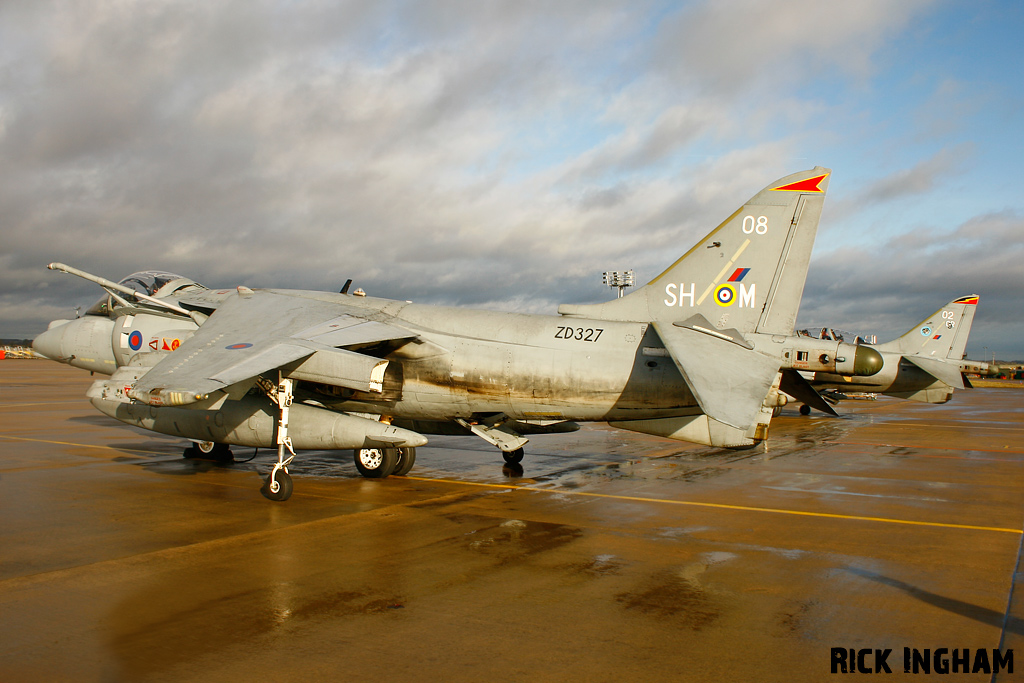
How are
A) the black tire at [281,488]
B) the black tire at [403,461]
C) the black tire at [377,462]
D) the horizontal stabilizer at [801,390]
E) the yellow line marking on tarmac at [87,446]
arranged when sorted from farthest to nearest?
the horizontal stabilizer at [801,390] → the yellow line marking on tarmac at [87,446] → the black tire at [403,461] → the black tire at [377,462] → the black tire at [281,488]

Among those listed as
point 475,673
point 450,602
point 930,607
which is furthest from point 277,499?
point 930,607

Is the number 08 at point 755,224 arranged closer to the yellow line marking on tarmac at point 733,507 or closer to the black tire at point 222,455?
the yellow line marking on tarmac at point 733,507

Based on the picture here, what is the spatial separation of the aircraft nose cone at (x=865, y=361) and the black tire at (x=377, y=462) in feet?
48.6

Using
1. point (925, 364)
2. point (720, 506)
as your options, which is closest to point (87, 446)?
point (720, 506)

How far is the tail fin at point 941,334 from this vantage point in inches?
1141

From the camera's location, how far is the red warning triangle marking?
10764 mm

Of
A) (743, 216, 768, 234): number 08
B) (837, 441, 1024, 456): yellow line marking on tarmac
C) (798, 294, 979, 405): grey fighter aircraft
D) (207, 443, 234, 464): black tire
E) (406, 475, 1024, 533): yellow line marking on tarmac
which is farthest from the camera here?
(798, 294, 979, 405): grey fighter aircraft

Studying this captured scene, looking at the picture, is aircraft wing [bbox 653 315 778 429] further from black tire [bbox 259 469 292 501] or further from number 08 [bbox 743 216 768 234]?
black tire [bbox 259 469 292 501]

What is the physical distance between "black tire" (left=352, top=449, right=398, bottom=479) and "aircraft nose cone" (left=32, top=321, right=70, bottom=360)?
7.62 metres

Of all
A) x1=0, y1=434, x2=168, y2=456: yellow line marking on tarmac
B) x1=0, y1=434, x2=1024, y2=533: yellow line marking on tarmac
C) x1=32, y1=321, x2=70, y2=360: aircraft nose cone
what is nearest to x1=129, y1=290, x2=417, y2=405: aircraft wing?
x1=0, y1=434, x2=1024, y2=533: yellow line marking on tarmac

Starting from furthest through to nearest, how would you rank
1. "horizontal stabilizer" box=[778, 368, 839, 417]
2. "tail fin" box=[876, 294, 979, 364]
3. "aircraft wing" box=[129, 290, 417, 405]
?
"tail fin" box=[876, 294, 979, 364] → "horizontal stabilizer" box=[778, 368, 839, 417] → "aircraft wing" box=[129, 290, 417, 405]

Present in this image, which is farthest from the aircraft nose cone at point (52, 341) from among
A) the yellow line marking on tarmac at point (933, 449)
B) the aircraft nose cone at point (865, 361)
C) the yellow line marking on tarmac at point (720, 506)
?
the aircraft nose cone at point (865, 361)

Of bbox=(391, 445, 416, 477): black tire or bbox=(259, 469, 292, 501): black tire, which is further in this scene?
bbox=(391, 445, 416, 477): black tire

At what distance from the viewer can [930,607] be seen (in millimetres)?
5852
